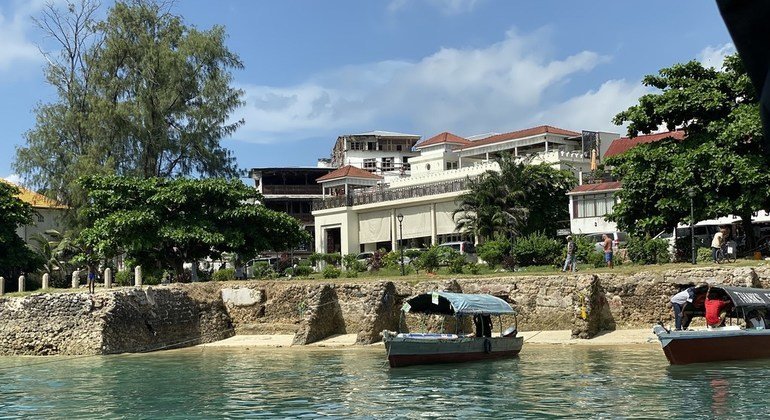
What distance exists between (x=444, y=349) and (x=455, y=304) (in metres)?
1.66

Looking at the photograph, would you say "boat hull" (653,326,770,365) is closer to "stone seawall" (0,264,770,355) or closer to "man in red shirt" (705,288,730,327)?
"man in red shirt" (705,288,730,327)

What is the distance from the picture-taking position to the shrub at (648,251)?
35875mm

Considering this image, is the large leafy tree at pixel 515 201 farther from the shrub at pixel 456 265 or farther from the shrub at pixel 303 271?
the shrub at pixel 303 271

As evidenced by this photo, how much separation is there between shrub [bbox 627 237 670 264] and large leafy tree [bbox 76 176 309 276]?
16996 millimetres

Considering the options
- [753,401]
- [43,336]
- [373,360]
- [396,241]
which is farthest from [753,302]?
[396,241]

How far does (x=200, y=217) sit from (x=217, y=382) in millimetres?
19629

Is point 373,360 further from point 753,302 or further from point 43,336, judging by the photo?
point 43,336

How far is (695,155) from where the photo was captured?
35.8 meters

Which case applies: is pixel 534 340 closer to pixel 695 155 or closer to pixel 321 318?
pixel 321 318

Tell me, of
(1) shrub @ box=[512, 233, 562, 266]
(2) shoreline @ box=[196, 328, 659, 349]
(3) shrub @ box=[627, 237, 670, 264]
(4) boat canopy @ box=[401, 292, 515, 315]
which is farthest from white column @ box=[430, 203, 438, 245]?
(4) boat canopy @ box=[401, 292, 515, 315]

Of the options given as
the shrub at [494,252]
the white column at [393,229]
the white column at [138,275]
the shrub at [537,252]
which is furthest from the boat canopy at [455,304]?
the white column at [393,229]

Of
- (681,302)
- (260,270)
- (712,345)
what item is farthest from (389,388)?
(260,270)

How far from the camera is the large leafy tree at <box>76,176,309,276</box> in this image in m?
41.3

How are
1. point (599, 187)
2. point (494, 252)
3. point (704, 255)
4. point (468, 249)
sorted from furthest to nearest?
point (599, 187) → point (468, 249) → point (494, 252) → point (704, 255)
